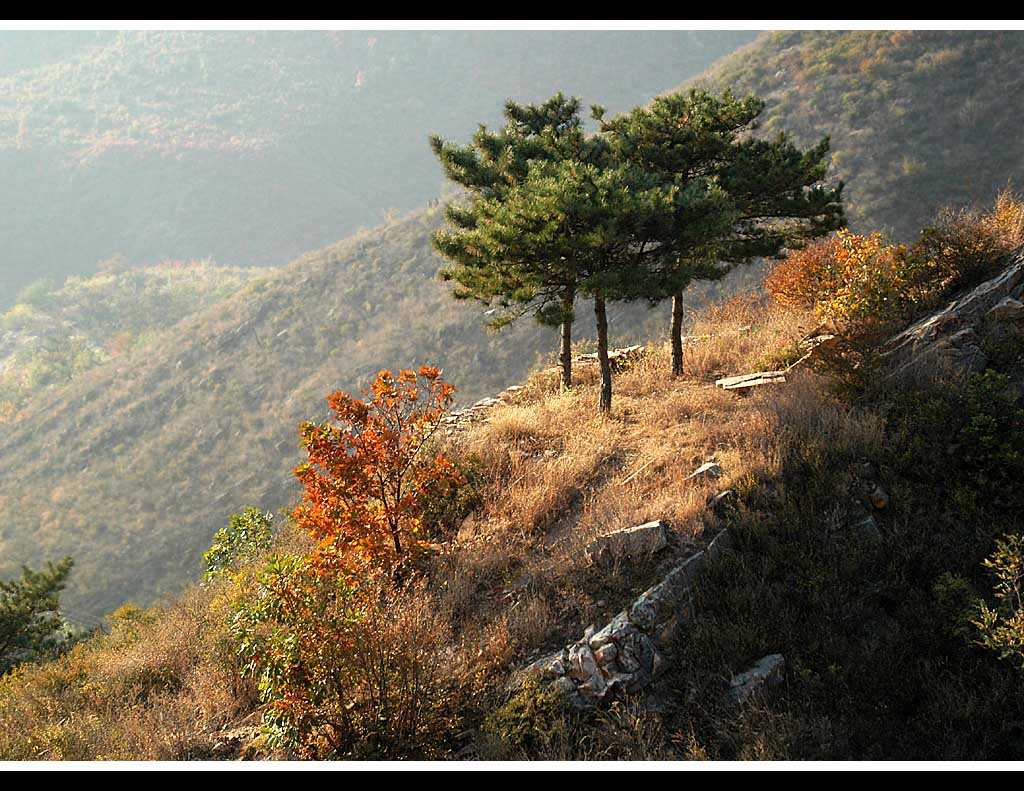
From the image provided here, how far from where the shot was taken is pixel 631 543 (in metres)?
5.77

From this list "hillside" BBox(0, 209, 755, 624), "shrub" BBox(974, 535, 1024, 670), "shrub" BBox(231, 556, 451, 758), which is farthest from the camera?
"hillside" BBox(0, 209, 755, 624)

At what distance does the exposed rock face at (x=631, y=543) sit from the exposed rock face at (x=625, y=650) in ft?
1.20

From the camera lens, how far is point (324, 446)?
20.3 ft

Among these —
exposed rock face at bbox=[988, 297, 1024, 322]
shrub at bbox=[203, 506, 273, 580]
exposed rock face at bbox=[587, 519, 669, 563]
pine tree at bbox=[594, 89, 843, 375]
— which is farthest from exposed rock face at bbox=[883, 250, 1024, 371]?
shrub at bbox=[203, 506, 273, 580]

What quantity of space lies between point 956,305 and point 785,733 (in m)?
5.63

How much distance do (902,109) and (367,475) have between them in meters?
31.5

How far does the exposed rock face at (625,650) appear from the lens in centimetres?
473

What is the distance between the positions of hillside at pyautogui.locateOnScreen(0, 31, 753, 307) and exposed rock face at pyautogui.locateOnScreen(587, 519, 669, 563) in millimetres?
83475

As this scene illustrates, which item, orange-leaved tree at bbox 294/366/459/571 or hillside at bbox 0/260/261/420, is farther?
hillside at bbox 0/260/261/420

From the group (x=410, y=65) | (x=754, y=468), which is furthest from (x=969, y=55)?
(x=410, y=65)

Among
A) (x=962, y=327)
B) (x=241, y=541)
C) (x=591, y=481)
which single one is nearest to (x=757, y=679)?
(x=591, y=481)

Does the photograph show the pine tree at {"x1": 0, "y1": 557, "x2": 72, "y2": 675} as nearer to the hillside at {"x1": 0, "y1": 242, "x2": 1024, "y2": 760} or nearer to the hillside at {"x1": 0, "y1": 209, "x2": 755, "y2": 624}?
the hillside at {"x1": 0, "y1": 242, "x2": 1024, "y2": 760}

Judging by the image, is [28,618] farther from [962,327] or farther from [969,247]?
[969,247]

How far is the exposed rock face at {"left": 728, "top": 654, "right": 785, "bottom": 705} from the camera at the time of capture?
4.46m
